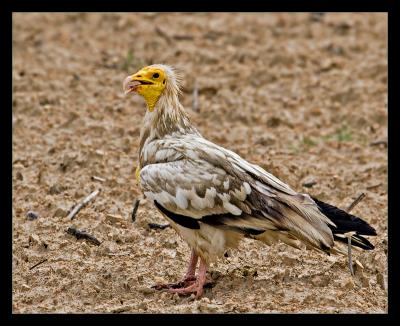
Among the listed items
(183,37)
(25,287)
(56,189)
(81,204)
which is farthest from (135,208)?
(183,37)

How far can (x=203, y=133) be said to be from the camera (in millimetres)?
10961

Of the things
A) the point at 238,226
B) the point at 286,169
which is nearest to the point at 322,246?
the point at 238,226

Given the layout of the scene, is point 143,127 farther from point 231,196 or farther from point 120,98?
point 120,98

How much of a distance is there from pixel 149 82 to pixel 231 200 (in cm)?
141

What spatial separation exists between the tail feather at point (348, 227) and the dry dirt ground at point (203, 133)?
0.38 meters

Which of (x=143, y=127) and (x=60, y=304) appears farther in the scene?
(x=143, y=127)

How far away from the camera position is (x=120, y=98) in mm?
12008

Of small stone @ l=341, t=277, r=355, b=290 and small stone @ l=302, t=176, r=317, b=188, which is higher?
small stone @ l=302, t=176, r=317, b=188

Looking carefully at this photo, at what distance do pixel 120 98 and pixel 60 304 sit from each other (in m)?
5.60

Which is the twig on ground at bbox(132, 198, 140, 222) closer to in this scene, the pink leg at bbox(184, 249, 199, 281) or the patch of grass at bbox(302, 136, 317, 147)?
the pink leg at bbox(184, 249, 199, 281)

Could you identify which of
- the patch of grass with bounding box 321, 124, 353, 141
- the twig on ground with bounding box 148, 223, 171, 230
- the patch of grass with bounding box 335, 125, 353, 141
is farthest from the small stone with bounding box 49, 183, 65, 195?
the patch of grass with bounding box 335, 125, 353, 141

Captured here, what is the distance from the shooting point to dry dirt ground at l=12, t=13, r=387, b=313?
7031 mm

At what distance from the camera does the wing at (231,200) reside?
6680 mm

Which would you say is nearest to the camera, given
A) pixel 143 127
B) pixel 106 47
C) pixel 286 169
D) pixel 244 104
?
pixel 143 127
